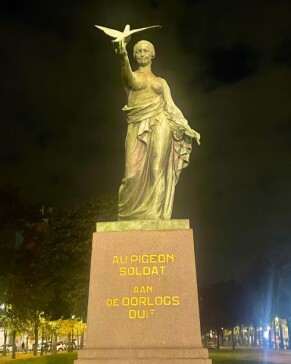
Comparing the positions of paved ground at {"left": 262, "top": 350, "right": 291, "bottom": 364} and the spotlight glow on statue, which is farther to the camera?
paved ground at {"left": 262, "top": 350, "right": 291, "bottom": 364}

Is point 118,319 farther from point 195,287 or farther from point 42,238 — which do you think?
point 42,238

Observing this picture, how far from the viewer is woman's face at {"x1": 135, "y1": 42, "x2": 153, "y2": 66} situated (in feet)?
40.1

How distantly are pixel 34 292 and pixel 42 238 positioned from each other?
4408mm

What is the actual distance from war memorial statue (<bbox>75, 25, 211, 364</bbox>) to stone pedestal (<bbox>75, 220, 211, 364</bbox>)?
0.06 ft

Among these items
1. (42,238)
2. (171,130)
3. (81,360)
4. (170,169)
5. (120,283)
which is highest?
(42,238)

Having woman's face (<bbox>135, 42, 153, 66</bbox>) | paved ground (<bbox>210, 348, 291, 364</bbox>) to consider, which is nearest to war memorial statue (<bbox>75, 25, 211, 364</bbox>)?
woman's face (<bbox>135, 42, 153, 66</bbox>)

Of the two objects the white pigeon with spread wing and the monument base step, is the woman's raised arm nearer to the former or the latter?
the white pigeon with spread wing

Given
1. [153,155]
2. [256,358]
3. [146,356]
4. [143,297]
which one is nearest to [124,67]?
[153,155]

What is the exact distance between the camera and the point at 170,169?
38.3 feet

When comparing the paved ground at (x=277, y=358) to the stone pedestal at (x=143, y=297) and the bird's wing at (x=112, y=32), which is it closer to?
the stone pedestal at (x=143, y=297)

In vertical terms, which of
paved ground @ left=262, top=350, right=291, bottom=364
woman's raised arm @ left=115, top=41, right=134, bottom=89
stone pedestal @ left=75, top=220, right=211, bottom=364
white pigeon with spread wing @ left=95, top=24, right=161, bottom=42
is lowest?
paved ground @ left=262, top=350, right=291, bottom=364

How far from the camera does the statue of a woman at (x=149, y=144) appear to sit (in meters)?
11.3

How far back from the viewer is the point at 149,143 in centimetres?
1163

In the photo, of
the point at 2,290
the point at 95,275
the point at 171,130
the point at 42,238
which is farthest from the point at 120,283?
the point at 42,238
